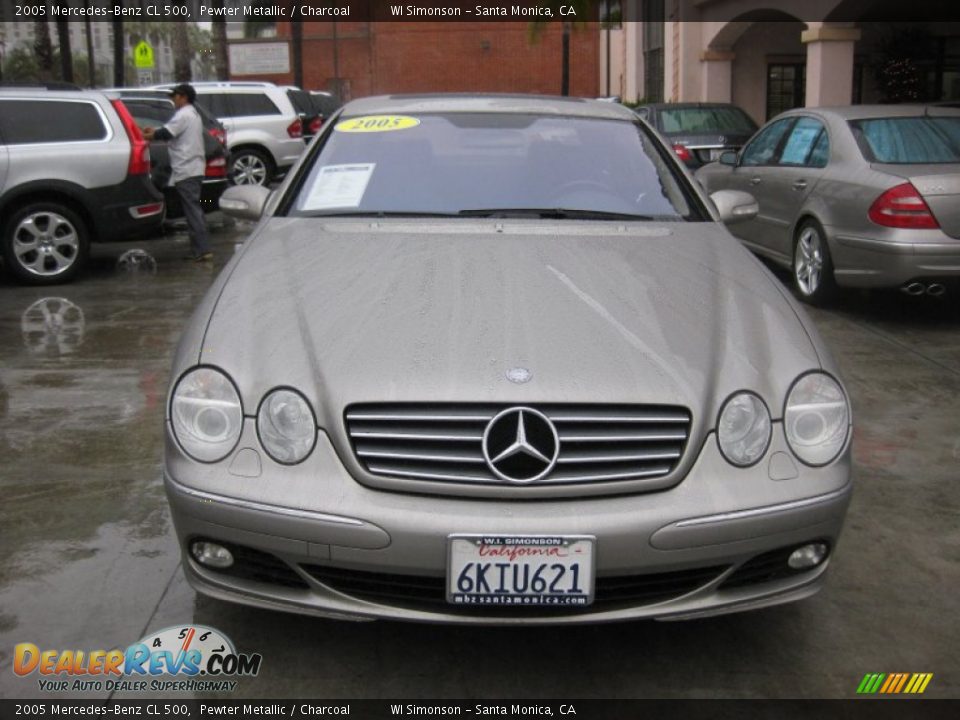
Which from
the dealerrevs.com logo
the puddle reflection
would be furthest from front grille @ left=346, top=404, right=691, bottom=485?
the puddle reflection

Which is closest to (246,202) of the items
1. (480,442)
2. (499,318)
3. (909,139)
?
(499,318)

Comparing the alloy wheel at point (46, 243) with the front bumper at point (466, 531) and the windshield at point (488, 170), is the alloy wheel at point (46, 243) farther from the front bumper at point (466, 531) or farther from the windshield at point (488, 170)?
the front bumper at point (466, 531)

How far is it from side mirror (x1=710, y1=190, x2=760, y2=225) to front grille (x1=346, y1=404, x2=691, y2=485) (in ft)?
6.31

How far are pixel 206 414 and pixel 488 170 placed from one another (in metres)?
1.73

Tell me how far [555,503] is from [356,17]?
150 feet

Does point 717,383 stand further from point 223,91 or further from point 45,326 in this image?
point 223,91

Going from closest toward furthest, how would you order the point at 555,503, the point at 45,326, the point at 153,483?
the point at 555,503, the point at 153,483, the point at 45,326

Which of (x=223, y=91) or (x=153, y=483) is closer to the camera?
(x=153, y=483)

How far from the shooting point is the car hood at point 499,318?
274 centimetres

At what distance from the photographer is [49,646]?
304 cm

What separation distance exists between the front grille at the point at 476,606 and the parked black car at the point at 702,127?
10.6m

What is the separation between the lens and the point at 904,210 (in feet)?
22.4

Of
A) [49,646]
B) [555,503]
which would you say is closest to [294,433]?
[555,503]

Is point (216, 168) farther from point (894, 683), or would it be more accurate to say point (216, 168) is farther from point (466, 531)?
point (894, 683)
